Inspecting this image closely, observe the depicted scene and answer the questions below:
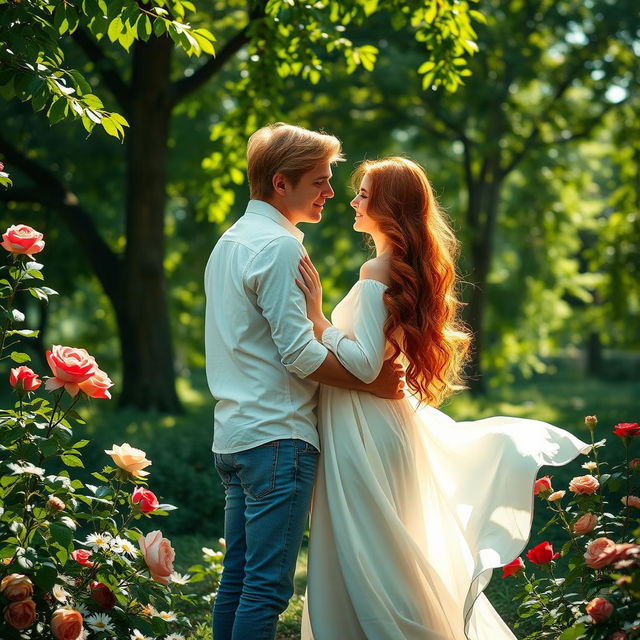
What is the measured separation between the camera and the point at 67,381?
3.52 meters

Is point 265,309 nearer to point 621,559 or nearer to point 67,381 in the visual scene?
point 67,381

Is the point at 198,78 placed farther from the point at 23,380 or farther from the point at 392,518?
the point at 392,518

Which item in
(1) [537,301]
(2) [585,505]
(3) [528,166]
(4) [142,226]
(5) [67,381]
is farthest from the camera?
(1) [537,301]

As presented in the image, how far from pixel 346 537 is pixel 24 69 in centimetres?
226

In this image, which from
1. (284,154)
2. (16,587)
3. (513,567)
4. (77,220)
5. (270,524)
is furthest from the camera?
(77,220)

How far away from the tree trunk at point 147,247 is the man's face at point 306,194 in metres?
7.51

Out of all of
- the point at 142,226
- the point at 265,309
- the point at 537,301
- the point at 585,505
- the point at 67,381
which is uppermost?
the point at 265,309

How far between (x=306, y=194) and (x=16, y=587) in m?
1.76

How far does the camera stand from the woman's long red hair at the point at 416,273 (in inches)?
144

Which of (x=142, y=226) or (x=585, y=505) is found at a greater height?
(x=585, y=505)

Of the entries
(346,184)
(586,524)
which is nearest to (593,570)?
(586,524)

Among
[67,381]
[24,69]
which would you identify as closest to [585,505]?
[67,381]

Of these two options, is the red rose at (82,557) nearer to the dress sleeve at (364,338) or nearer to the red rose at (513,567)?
the dress sleeve at (364,338)

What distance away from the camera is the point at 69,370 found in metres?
3.49
